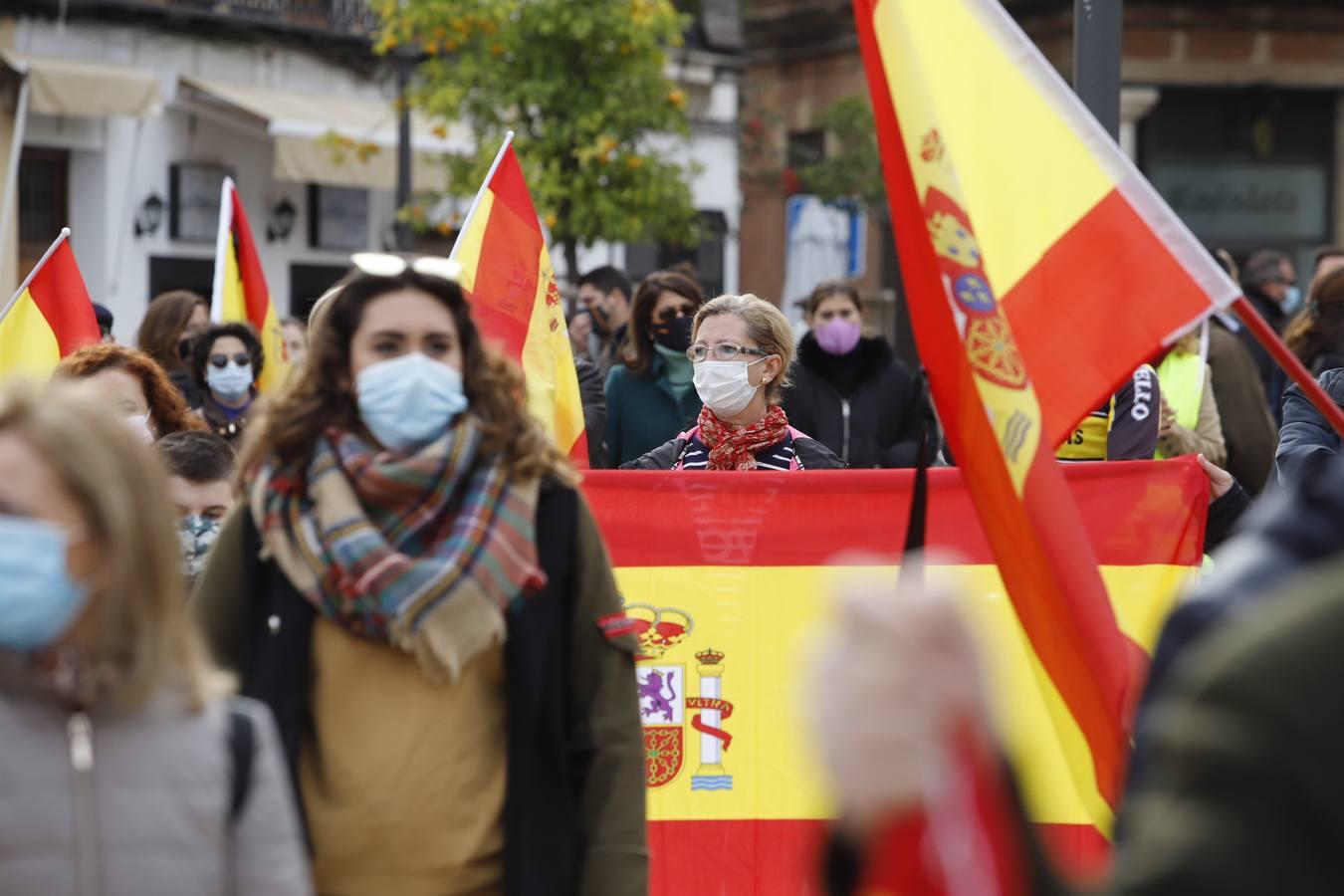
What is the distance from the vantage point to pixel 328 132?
2261 cm

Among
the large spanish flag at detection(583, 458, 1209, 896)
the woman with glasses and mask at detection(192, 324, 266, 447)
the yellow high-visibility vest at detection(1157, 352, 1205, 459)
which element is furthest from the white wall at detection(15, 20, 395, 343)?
the large spanish flag at detection(583, 458, 1209, 896)

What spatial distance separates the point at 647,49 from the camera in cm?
1959

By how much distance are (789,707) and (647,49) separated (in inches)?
577

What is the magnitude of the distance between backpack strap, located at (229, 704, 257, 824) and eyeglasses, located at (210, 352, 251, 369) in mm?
5915

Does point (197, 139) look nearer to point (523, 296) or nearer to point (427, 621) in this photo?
point (523, 296)

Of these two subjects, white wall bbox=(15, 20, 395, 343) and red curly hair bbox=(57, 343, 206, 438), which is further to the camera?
white wall bbox=(15, 20, 395, 343)

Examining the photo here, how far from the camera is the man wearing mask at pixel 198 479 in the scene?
519cm

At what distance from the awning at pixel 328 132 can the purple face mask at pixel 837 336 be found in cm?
1373

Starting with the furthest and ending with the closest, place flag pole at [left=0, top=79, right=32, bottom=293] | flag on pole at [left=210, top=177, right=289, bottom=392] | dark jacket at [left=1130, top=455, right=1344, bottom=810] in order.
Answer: flag pole at [left=0, top=79, right=32, bottom=293] < flag on pole at [left=210, top=177, right=289, bottom=392] < dark jacket at [left=1130, top=455, right=1344, bottom=810]

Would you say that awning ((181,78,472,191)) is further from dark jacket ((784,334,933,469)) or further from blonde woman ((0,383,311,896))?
blonde woman ((0,383,311,896))

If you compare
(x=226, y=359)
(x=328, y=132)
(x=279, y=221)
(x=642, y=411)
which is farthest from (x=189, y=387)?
(x=279, y=221)

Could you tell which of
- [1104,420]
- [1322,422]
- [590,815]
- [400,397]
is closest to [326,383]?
[400,397]

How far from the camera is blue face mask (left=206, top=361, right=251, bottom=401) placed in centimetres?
835

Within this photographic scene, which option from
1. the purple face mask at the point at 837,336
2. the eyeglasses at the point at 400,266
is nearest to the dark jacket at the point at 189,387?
the purple face mask at the point at 837,336
